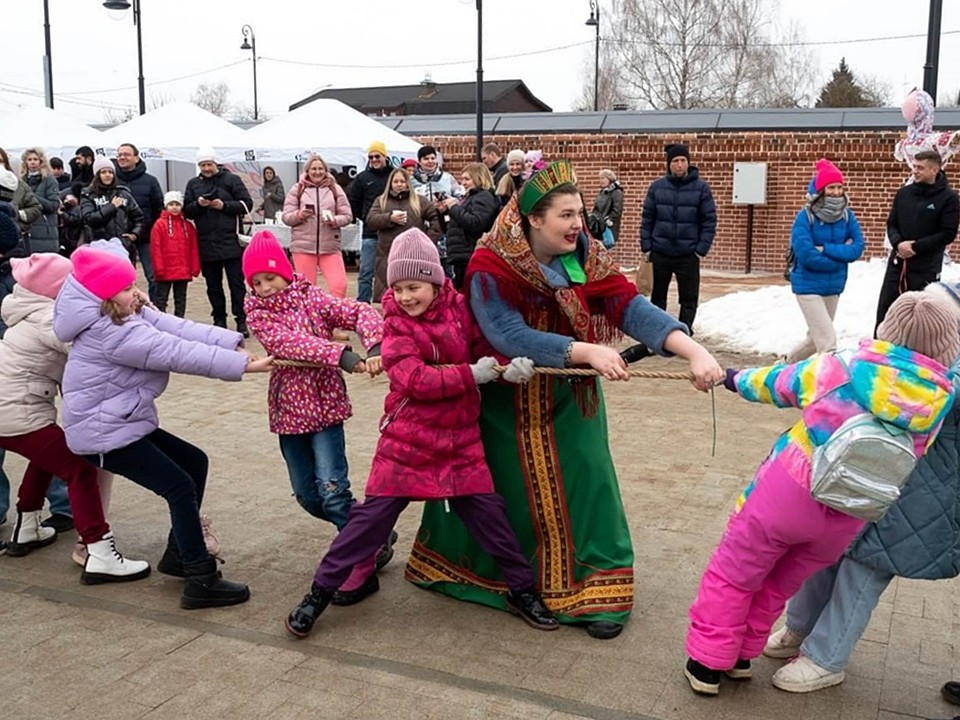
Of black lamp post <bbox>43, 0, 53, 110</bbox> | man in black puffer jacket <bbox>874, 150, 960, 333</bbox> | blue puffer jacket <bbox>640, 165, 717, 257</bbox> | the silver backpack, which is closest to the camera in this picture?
the silver backpack

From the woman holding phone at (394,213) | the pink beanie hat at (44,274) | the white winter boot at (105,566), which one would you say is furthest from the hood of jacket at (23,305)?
the woman holding phone at (394,213)

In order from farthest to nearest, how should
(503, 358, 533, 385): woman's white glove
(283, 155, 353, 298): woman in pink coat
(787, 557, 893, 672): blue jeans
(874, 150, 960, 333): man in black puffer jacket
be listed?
(283, 155, 353, 298): woman in pink coat, (874, 150, 960, 333): man in black puffer jacket, (503, 358, 533, 385): woman's white glove, (787, 557, 893, 672): blue jeans

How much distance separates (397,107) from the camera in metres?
47.2

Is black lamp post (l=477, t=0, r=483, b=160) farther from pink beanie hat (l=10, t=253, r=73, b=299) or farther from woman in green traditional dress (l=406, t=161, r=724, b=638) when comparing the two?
woman in green traditional dress (l=406, t=161, r=724, b=638)

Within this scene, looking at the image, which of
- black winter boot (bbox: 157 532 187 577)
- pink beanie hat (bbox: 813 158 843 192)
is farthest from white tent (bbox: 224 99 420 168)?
black winter boot (bbox: 157 532 187 577)

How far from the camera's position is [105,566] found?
4672 mm

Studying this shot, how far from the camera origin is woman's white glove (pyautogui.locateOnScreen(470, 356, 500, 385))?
3.86 m

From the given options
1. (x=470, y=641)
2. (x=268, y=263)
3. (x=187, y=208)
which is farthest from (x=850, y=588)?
(x=187, y=208)

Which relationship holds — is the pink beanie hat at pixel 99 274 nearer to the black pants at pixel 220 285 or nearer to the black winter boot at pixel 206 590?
the black winter boot at pixel 206 590

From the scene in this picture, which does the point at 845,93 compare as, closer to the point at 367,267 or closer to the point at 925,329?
the point at 367,267

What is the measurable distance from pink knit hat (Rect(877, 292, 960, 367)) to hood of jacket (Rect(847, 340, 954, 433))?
0.03m

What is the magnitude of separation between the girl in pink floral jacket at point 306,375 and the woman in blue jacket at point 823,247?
4744 mm

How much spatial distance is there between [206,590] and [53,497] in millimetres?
1565

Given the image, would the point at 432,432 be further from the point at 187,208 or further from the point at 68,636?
the point at 187,208
